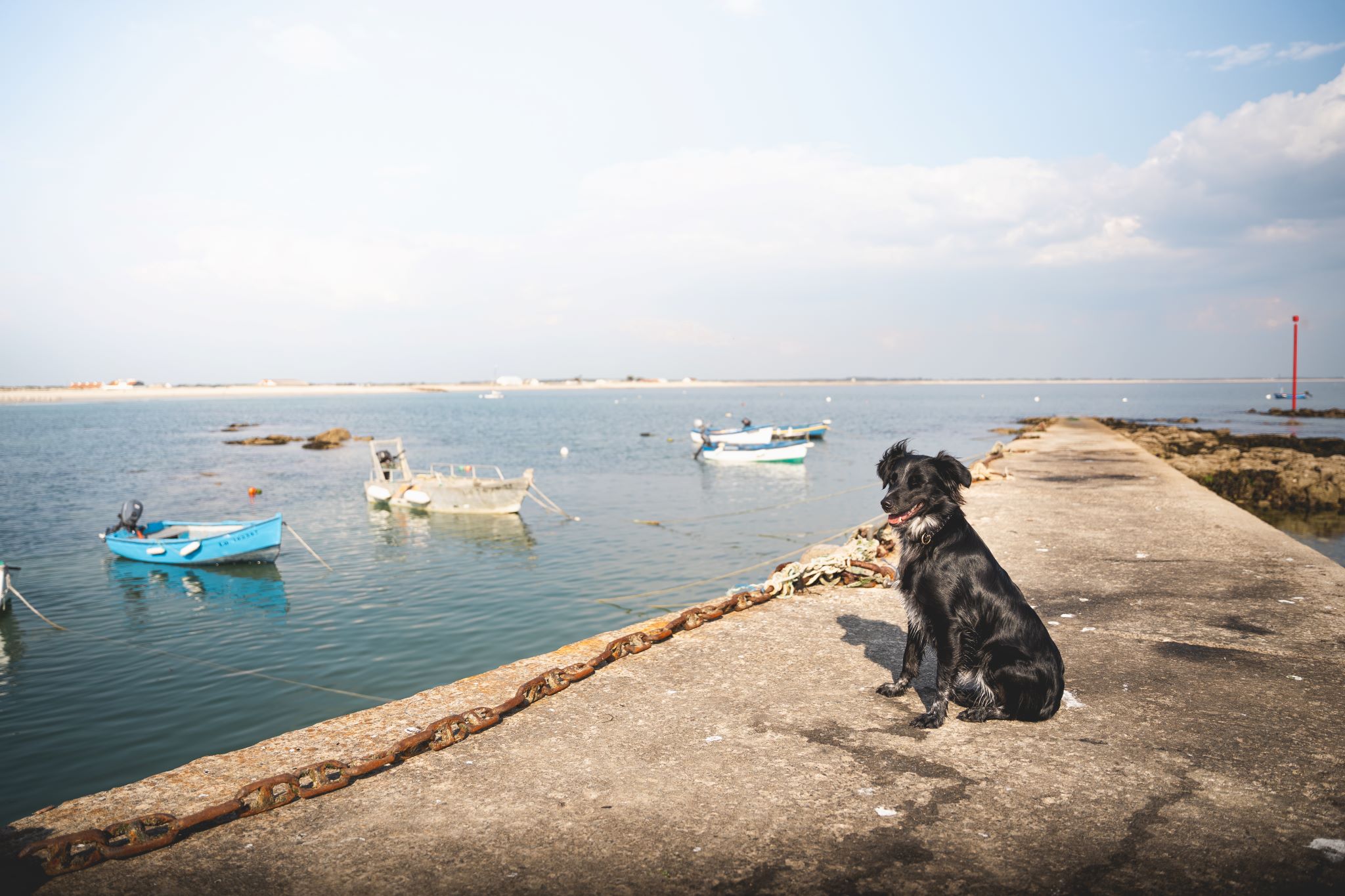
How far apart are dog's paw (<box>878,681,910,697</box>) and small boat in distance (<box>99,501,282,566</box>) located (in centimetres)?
1909

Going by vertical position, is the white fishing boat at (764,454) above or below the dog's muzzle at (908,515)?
below

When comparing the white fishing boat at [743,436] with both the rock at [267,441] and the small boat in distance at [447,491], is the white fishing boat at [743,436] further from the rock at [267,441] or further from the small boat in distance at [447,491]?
the rock at [267,441]

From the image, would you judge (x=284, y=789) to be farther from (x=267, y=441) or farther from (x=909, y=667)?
(x=267, y=441)

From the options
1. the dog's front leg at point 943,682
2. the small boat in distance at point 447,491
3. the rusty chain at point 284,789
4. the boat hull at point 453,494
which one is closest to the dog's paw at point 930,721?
the dog's front leg at point 943,682

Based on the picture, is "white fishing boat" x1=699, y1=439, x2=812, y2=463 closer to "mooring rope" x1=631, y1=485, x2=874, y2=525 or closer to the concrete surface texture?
"mooring rope" x1=631, y1=485, x2=874, y2=525

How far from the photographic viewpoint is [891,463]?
5.14m

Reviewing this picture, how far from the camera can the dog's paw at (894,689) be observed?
522 cm

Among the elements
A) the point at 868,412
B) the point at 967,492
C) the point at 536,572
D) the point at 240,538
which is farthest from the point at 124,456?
the point at 868,412

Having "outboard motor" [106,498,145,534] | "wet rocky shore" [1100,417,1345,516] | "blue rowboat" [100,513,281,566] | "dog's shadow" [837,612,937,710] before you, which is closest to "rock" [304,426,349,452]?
"outboard motor" [106,498,145,534]

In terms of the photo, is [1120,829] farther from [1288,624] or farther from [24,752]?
[24,752]

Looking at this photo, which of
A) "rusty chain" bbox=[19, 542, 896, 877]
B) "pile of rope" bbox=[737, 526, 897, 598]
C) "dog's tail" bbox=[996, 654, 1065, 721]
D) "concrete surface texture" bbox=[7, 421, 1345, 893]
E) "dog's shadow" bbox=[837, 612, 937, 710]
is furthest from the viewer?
"pile of rope" bbox=[737, 526, 897, 598]

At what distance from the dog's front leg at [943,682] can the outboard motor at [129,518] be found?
23.6 meters

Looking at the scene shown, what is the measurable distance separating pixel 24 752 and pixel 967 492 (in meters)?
16.9

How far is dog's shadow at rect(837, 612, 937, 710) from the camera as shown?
5.49m
